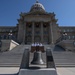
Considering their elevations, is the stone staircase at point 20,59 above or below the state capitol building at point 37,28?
below

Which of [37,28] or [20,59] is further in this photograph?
[37,28]

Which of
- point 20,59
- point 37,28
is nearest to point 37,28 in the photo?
point 37,28

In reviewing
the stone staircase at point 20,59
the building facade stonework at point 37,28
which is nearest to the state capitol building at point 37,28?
the building facade stonework at point 37,28

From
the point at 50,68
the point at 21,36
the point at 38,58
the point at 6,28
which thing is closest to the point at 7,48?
the point at 21,36

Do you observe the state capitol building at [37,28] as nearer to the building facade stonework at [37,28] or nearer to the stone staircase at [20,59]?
the building facade stonework at [37,28]

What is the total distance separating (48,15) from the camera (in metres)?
53.7

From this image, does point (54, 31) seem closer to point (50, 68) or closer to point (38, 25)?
point (38, 25)

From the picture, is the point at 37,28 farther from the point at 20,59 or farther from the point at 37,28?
the point at 20,59

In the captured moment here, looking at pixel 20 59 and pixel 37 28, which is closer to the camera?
pixel 20 59

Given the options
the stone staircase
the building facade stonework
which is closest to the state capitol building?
the building facade stonework

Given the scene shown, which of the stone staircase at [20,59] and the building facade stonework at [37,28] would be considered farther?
the building facade stonework at [37,28]

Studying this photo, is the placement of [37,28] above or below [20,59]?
above

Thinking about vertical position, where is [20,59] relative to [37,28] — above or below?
below

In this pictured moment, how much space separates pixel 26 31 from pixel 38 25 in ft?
20.5
